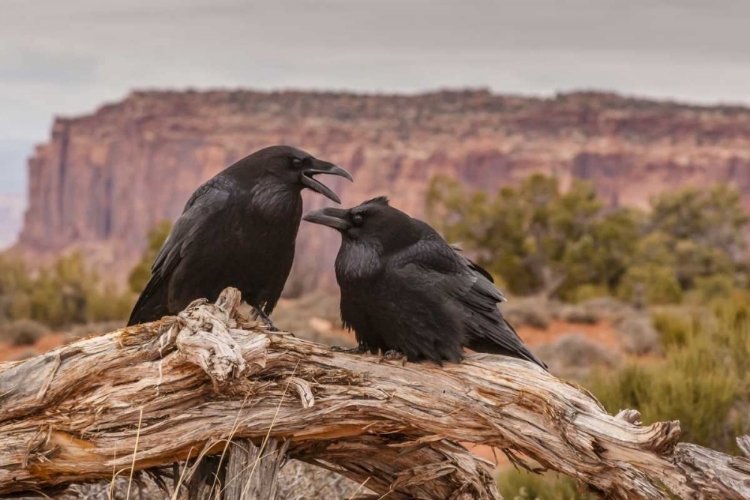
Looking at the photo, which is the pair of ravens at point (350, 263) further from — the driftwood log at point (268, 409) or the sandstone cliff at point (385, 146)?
the sandstone cliff at point (385, 146)

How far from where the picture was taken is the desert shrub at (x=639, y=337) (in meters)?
17.4

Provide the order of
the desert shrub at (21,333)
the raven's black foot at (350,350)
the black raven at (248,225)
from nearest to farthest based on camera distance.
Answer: the raven's black foot at (350,350) → the black raven at (248,225) → the desert shrub at (21,333)

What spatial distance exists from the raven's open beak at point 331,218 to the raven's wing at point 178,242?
1.92ft

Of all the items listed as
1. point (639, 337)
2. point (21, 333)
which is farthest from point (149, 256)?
point (639, 337)

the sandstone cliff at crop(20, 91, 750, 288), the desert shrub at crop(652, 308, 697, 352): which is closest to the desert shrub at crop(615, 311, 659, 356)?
the desert shrub at crop(652, 308, 697, 352)

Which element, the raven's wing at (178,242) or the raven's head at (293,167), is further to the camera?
the raven's wing at (178,242)

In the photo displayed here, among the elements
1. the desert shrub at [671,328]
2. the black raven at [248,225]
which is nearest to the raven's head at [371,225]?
the black raven at [248,225]

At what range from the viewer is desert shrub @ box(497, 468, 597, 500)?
26.6 feet

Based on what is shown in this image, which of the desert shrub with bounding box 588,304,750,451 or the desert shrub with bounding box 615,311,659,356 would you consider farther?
the desert shrub with bounding box 615,311,659,356

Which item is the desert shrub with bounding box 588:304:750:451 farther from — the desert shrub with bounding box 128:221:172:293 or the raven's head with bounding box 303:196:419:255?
the desert shrub with bounding box 128:221:172:293

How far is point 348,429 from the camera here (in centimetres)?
491

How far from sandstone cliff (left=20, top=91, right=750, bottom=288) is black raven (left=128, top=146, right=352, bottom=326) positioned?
5332cm

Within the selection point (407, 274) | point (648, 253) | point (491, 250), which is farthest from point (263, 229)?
point (648, 253)

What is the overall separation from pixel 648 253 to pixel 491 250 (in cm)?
503
